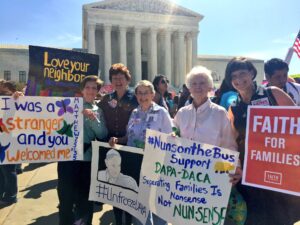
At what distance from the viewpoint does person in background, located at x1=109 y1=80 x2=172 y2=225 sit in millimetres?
3646

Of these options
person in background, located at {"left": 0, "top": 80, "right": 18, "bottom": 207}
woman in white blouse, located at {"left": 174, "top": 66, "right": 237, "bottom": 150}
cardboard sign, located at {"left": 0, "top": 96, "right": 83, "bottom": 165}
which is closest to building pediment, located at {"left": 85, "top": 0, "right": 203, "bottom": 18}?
person in background, located at {"left": 0, "top": 80, "right": 18, "bottom": 207}

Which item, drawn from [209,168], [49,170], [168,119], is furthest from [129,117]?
[49,170]

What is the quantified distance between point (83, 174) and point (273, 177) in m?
2.20

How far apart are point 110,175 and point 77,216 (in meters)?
0.66

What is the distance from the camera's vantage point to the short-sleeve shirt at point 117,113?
4086 mm

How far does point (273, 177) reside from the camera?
103 inches

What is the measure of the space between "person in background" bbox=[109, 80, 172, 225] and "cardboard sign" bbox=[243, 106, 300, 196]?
109cm

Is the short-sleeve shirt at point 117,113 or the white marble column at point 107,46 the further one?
the white marble column at point 107,46

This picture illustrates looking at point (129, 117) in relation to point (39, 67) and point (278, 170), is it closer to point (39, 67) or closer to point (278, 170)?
point (39, 67)

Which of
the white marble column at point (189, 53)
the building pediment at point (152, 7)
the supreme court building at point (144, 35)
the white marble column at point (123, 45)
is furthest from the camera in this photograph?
the white marble column at point (189, 53)

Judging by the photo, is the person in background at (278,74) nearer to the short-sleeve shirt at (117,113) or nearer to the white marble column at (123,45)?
the short-sleeve shirt at (117,113)

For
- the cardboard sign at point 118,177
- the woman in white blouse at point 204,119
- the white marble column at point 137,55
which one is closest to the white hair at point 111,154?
the cardboard sign at point 118,177

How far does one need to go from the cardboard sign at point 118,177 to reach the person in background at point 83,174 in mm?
145

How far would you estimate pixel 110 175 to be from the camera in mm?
3799
